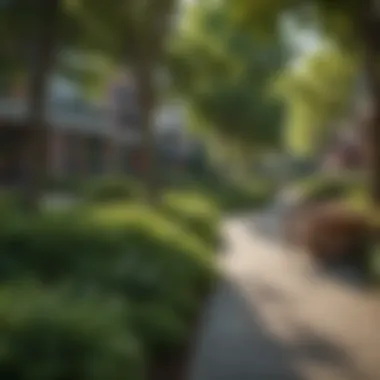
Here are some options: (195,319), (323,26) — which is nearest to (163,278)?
(195,319)

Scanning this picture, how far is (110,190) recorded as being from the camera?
53.8ft

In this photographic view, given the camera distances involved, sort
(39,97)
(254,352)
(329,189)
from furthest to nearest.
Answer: (329,189) → (39,97) → (254,352)

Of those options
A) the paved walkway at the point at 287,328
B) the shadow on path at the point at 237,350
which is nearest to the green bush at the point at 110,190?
the paved walkway at the point at 287,328

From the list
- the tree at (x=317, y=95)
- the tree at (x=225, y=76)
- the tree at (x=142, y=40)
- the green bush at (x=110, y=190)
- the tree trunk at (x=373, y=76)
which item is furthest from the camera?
the tree at (x=317, y=95)

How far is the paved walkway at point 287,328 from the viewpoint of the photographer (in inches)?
271

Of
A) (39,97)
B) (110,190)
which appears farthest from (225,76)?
(39,97)

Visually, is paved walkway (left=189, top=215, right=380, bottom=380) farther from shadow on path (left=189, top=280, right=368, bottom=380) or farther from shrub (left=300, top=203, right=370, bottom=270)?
shrub (left=300, top=203, right=370, bottom=270)

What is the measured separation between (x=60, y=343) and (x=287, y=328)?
4.21 meters

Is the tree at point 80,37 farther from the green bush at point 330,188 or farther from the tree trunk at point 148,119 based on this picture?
the green bush at point 330,188

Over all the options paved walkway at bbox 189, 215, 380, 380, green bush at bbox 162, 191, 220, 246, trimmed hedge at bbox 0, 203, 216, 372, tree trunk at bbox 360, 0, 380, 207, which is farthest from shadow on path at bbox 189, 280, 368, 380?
tree trunk at bbox 360, 0, 380, 207

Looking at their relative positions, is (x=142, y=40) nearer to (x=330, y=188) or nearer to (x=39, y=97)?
(x=39, y=97)

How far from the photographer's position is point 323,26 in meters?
13.1

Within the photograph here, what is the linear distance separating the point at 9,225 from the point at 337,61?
10065 millimetres

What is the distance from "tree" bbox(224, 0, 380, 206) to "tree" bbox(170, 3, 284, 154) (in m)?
0.58
